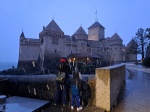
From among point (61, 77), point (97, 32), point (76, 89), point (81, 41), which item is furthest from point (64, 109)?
point (97, 32)

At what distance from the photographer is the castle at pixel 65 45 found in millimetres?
48406

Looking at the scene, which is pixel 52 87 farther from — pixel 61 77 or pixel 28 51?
pixel 28 51

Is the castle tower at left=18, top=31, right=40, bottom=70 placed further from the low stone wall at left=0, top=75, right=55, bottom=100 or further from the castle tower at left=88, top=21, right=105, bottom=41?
the low stone wall at left=0, top=75, right=55, bottom=100

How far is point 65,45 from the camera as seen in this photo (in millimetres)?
54625

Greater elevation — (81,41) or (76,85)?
(81,41)

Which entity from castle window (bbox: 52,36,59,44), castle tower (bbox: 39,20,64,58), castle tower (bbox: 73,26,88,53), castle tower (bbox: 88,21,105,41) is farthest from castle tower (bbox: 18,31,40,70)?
castle tower (bbox: 88,21,105,41)

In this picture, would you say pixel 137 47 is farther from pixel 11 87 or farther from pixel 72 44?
pixel 11 87

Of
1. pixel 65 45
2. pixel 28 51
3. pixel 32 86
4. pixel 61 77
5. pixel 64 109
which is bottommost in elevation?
pixel 64 109

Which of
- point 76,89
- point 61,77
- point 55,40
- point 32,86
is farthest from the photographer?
point 55,40

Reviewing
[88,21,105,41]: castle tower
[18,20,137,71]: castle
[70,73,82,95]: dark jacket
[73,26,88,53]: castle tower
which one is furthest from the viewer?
[88,21,105,41]: castle tower

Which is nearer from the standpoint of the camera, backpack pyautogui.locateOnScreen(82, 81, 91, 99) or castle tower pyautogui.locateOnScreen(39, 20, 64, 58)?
backpack pyautogui.locateOnScreen(82, 81, 91, 99)

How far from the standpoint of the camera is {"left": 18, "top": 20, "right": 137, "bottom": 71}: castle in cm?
4841

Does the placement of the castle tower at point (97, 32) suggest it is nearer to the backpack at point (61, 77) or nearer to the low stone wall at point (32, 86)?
the low stone wall at point (32, 86)

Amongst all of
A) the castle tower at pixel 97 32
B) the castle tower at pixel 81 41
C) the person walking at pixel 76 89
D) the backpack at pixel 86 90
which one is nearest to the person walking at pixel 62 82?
the person walking at pixel 76 89
